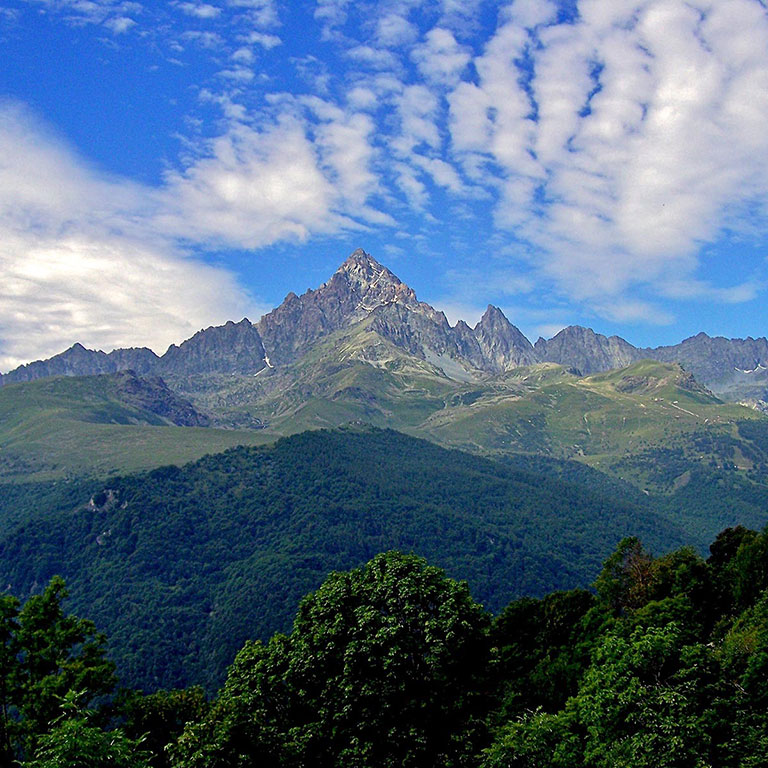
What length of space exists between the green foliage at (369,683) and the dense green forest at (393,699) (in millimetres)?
93

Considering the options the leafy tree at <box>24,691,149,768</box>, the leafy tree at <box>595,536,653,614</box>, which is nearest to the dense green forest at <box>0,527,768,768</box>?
the leafy tree at <box>24,691,149,768</box>

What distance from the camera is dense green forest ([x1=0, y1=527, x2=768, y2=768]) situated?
3409cm

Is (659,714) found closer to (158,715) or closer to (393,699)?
(393,699)

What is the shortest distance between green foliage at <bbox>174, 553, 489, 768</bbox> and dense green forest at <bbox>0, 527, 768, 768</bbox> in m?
0.09

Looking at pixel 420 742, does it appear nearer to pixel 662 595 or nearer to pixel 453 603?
pixel 453 603

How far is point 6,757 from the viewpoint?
44406 mm

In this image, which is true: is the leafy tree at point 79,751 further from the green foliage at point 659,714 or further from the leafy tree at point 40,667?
the green foliage at point 659,714

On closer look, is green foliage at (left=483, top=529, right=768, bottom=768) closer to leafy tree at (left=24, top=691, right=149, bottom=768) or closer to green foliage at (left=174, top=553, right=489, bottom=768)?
green foliage at (left=174, top=553, right=489, bottom=768)

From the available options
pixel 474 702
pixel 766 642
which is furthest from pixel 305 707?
pixel 766 642

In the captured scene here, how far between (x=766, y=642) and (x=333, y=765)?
28.6 metres

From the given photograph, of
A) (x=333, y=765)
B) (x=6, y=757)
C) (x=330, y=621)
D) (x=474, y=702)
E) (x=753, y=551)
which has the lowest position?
(x=6, y=757)

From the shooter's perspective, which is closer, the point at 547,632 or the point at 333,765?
the point at 333,765

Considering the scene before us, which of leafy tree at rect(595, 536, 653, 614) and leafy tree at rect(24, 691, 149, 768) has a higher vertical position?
leafy tree at rect(595, 536, 653, 614)

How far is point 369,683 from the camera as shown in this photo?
41312mm
